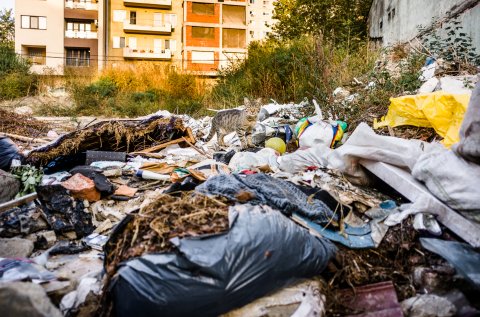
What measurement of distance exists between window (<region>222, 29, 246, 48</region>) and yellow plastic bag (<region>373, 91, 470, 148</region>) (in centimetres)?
2841

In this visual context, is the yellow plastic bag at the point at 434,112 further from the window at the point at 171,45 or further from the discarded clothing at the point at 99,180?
the window at the point at 171,45

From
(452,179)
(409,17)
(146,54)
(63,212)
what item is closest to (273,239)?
(452,179)

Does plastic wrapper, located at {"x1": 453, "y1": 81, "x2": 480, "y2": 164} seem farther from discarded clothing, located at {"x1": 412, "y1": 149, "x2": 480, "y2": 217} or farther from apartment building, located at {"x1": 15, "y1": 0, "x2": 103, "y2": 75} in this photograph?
apartment building, located at {"x1": 15, "y1": 0, "x2": 103, "y2": 75}

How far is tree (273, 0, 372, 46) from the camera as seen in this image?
1433 cm

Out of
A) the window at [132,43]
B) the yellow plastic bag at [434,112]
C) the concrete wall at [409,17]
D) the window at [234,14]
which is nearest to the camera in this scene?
the yellow plastic bag at [434,112]

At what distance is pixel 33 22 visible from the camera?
27.0m

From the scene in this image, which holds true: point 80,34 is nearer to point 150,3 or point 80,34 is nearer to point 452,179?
point 150,3

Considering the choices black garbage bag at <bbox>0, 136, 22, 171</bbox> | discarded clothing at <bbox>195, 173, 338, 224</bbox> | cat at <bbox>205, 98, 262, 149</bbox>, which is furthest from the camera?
cat at <bbox>205, 98, 262, 149</bbox>

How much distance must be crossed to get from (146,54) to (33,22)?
8400 millimetres

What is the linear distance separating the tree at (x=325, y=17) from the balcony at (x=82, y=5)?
63.5 ft

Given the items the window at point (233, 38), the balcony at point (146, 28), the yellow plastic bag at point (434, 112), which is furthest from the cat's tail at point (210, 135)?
the balcony at point (146, 28)

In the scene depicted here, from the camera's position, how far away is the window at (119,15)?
29500mm

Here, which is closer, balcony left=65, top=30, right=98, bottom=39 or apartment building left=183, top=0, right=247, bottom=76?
balcony left=65, top=30, right=98, bottom=39

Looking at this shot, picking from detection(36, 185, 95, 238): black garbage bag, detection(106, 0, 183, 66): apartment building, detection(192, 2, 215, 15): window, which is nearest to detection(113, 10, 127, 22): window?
detection(106, 0, 183, 66): apartment building
